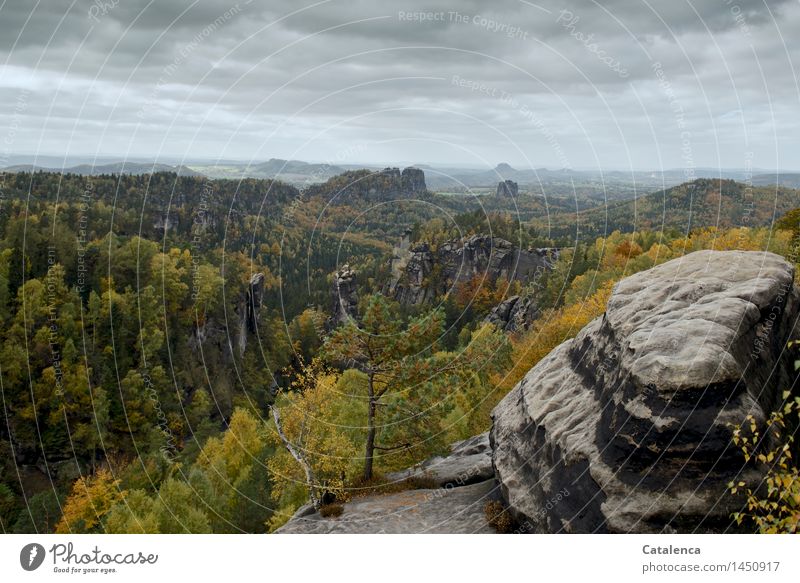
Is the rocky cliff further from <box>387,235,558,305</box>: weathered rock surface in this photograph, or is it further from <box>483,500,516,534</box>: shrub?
<box>387,235,558,305</box>: weathered rock surface

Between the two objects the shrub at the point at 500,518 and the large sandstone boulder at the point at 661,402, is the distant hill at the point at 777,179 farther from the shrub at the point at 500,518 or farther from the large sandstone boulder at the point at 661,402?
the shrub at the point at 500,518

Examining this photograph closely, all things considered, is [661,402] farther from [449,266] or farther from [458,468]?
A: [449,266]

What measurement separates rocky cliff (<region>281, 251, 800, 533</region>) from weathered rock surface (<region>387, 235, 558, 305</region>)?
106 metres

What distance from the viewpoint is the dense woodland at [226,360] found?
23562mm

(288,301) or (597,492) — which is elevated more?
(597,492)

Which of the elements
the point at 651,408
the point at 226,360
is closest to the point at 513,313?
the point at 226,360

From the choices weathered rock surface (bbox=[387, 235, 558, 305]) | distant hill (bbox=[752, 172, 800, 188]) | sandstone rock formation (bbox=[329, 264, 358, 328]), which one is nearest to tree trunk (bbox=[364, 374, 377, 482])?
distant hill (bbox=[752, 172, 800, 188])

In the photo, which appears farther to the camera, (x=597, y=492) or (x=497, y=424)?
(x=497, y=424)

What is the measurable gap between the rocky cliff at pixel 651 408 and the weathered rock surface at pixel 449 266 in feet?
349

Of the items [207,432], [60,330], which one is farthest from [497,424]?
[60,330]

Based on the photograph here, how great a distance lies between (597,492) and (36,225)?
10099 centimetres

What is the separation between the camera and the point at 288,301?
133 m
